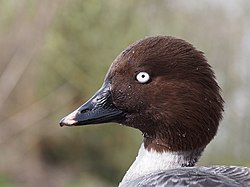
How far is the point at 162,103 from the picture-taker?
307cm

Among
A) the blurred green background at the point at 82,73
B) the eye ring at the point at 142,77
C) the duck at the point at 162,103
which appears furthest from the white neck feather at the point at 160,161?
the blurred green background at the point at 82,73

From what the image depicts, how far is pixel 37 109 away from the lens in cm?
841

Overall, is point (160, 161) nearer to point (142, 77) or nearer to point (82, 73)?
point (142, 77)

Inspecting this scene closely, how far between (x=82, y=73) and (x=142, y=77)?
502 centimetres

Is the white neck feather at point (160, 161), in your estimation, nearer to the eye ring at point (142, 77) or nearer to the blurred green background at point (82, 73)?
the eye ring at point (142, 77)

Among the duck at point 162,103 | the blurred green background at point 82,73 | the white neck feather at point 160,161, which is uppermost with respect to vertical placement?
the blurred green background at point 82,73

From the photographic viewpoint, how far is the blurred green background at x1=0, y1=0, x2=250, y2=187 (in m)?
7.39

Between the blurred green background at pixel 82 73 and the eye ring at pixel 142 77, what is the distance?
398 centimetres

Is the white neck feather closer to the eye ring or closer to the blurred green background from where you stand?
the eye ring

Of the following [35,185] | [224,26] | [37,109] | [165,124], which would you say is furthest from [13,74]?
[165,124]

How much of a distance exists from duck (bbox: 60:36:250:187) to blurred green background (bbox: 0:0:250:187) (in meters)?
3.93

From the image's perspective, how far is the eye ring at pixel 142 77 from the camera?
3.06 m

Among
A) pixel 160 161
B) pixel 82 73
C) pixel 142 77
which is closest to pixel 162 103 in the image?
pixel 142 77

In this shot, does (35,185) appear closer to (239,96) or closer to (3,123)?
(3,123)
